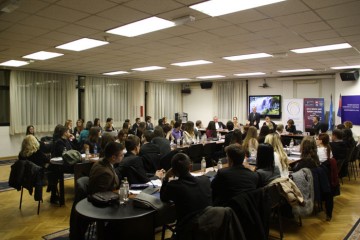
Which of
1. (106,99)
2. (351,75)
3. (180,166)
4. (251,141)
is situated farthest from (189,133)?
(351,75)

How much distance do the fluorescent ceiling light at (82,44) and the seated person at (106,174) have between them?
10.1ft

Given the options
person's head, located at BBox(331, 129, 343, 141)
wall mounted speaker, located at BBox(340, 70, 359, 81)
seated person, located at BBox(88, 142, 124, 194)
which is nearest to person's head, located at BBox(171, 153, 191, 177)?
seated person, located at BBox(88, 142, 124, 194)

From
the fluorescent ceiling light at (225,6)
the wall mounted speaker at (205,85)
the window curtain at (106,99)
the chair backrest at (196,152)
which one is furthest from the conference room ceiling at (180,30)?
the wall mounted speaker at (205,85)

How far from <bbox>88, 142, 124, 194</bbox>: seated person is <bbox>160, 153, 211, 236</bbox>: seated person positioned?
2.16 feet

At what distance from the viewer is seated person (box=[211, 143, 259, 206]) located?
8.87 ft

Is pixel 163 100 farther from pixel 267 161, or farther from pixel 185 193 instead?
pixel 185 193

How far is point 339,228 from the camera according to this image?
4.09m

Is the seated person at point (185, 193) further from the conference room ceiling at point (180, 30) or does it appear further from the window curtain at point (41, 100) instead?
the window curtain at point (41, 100)

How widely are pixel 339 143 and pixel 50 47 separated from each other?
19.7 feet

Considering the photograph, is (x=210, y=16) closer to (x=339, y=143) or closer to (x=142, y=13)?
(x=142, y=13)

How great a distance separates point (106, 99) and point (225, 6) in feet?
29.5

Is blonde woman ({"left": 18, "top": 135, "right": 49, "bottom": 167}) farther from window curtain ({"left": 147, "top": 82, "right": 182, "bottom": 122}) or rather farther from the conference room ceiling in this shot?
window curtain ({"left": 147, "top": 82, "right": 182, "bottom": 122})

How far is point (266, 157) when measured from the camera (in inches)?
137

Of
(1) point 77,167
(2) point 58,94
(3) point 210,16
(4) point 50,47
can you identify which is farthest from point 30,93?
(3) point 210,16
